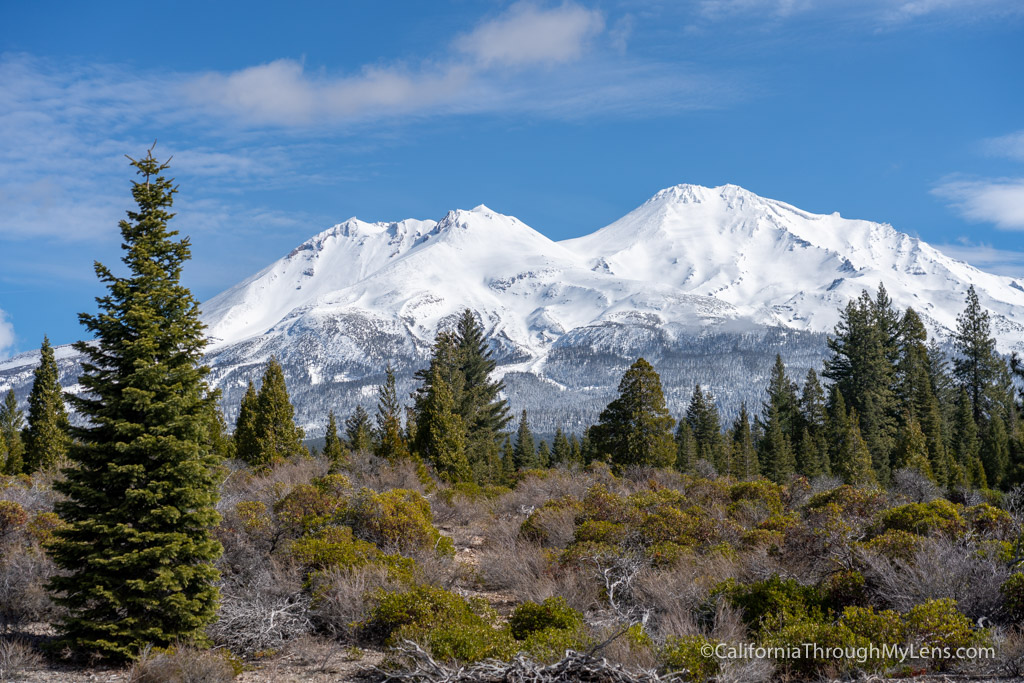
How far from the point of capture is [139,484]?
1162 centimetres

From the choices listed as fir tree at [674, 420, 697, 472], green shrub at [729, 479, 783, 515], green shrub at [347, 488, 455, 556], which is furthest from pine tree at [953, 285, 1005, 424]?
green shrub at [347, 488, 455, 556]

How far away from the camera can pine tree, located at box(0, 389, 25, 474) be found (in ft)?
135

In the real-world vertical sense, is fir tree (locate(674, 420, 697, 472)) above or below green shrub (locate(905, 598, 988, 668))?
above

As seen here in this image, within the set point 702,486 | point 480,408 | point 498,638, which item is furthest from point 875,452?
point 498,638

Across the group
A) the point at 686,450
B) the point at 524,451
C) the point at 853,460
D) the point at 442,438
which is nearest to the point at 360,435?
the point at 524,451

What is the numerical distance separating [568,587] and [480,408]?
31.5 m

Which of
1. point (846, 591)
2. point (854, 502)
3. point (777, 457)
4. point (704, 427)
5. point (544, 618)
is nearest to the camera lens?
point (544, 618)

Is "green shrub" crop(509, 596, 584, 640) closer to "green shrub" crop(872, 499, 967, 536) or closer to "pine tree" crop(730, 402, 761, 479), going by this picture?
"green shrub" crop(872, 499, 967, 536)

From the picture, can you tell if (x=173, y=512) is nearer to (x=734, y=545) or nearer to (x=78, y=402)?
(x=78, y=402)

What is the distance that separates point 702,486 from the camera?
2459cm

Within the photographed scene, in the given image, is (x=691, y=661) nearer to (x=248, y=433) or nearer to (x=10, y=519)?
(x=10, y=519)

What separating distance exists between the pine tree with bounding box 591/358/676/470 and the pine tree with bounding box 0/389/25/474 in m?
29.7

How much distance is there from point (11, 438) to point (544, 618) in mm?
48550

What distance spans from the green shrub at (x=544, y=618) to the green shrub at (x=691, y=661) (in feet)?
6.27
